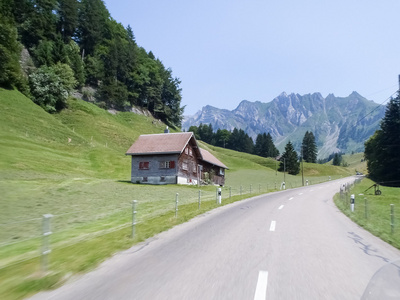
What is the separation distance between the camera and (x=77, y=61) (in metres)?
82.6

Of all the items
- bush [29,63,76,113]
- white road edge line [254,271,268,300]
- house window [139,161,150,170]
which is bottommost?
white road edge line [254,271,268,300]

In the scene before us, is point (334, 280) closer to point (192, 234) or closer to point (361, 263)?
point (361, 263)

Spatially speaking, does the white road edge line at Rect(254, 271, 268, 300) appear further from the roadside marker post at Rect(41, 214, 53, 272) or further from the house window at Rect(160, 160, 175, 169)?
the house window at Rect(160, 160, 175, 169)

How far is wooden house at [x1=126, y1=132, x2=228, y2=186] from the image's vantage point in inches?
1873

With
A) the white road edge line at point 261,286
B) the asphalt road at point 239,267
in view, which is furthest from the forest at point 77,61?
the white road edge line at point 261,286

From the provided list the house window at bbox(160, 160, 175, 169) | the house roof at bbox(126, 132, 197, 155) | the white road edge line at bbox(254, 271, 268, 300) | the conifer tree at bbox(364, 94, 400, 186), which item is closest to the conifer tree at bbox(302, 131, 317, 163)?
the conifer tree at bbox(364, 94, 400, 186)

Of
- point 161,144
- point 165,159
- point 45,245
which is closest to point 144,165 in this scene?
point 165,159

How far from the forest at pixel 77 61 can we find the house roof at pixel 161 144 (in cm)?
2898

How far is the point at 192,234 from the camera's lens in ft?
34.5

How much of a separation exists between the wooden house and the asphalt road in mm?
36506

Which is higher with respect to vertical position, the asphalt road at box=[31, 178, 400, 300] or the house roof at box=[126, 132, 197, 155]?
the house roof at box=[126, 132, 197, 155]

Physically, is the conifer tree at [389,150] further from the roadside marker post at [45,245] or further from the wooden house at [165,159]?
the roadside marker post at [45,245]

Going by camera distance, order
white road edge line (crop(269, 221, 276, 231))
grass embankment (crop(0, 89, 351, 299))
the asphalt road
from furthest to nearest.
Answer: white road edge line (crop(269, 221, 276, 231)) < grass embankment (crop(0, 89, 351, 299)) < the asphalt road

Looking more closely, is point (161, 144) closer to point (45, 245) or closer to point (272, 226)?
point (272, 226)
